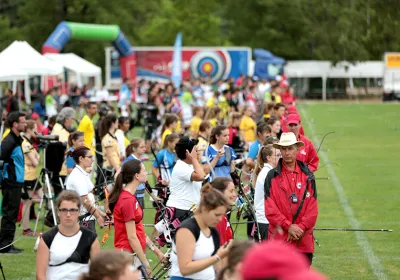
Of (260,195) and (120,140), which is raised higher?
(260,195)

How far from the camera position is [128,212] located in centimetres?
847

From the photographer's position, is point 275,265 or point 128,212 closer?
point 275,265

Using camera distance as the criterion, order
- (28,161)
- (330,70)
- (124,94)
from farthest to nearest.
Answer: (330,70), (124,94), (28,161)

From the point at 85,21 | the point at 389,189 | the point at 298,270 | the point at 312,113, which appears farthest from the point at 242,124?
the point at 85,21

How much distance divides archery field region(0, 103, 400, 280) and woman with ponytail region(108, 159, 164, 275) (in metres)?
3.66

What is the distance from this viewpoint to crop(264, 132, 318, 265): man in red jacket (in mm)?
9078

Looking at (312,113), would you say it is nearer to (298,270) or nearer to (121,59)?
(121,59)

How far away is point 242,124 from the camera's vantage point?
21391 millimetres

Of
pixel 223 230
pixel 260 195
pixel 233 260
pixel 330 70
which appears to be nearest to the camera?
pixel 233 260

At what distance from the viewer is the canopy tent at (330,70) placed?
7719 cm

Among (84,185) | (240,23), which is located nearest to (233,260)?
(84,185)

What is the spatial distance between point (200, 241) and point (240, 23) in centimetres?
8409

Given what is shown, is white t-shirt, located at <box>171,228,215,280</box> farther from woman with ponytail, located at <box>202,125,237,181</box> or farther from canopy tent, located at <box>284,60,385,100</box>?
canopy tent, located at <box>284,60,385,100</box>

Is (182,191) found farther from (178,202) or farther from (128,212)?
(128,212)
